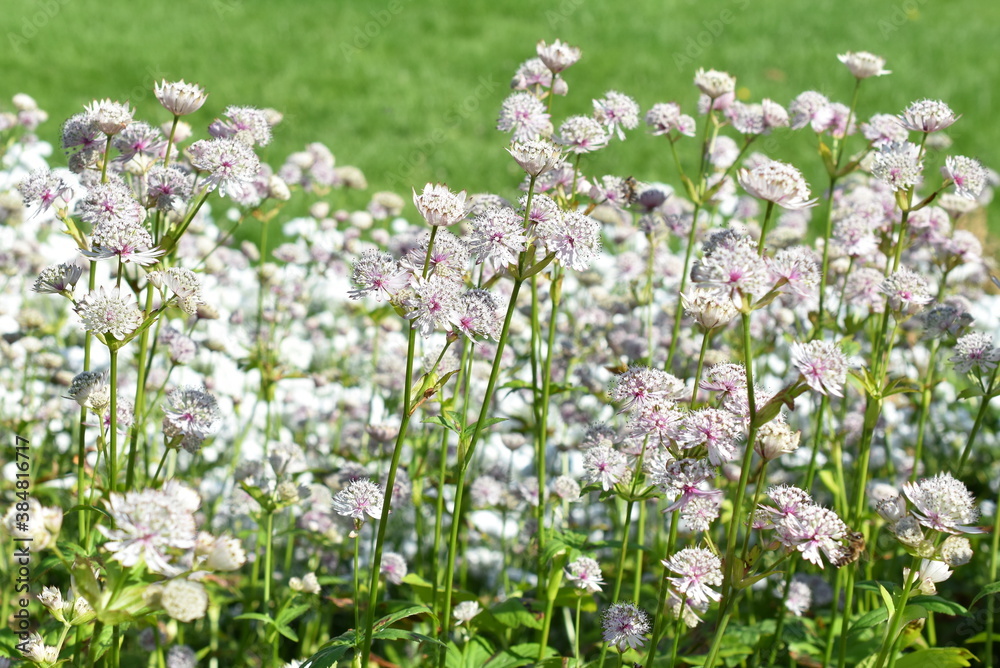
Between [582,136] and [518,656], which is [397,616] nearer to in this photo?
[518,656]

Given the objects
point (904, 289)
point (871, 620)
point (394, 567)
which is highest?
point (904, 289)

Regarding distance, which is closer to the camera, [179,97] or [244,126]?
[179,97]

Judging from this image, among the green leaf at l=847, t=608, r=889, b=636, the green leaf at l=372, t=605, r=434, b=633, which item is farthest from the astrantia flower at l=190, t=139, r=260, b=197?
the green leaf at l=847, t=608, r=889, b=636

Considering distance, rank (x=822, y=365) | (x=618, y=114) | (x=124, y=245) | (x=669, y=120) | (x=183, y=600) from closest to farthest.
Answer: (x=183, y=600) → (x=822, y=365) → (x=124, y=245) → (x=618, y=114) → (x=669, y=120)

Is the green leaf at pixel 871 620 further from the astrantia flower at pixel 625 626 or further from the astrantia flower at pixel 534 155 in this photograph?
the astrantia flower at pixel 534 155

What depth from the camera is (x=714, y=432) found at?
1.60 m

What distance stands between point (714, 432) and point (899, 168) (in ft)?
2.76

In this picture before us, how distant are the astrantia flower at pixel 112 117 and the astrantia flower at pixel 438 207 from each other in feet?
2.29

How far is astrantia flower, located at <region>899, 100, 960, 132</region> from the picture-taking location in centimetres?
216

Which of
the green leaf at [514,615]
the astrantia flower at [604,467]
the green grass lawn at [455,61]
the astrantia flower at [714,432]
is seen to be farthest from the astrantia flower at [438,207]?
the green grass lawn at [455,61]

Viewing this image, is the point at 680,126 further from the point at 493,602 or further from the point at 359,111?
the point at 359,111

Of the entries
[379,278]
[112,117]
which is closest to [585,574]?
[379,278]

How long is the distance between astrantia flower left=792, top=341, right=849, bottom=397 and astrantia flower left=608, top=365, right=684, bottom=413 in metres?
0.30

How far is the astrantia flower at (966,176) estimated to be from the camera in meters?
2.14
